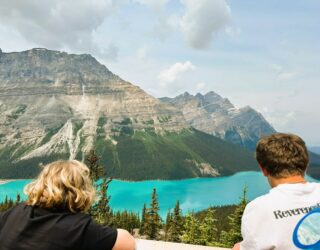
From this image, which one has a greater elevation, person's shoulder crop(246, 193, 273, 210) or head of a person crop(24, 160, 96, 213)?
head of a person crop(24, 160, 96, 213)

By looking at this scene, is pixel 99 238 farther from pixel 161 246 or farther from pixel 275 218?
pixel 161 246

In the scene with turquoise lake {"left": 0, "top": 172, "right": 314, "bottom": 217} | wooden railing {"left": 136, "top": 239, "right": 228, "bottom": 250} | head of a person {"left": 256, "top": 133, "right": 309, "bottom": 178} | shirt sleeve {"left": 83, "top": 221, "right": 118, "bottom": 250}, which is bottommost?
shirt sleeve {"left": 83, "top": 221, "right": 118, "bottom": 250}

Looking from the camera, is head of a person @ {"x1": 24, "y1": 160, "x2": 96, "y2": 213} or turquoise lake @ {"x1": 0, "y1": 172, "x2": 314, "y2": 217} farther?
turquoise lake @ {"x1": 0, "y1": 172, "x2": 314, "y2": 217}

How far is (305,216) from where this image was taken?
3.53 meters

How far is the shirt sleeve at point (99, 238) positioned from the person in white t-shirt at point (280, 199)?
1.25 metres

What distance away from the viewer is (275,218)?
3.51 m

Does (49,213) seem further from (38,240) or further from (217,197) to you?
(217,197)

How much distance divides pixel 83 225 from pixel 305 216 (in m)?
2.06

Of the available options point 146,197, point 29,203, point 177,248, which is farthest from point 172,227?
point 146,197

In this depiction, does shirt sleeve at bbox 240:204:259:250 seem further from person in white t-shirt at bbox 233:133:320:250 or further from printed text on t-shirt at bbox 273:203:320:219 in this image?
printed text on t-shirt at bbox 273:203:320:219

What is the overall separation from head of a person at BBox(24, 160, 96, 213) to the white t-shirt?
1566 mm

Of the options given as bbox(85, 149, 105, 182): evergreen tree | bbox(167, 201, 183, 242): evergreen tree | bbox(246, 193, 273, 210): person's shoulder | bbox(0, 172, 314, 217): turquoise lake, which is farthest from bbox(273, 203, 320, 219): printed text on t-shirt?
bbox(0, 172, 314, 217): turquoise lake

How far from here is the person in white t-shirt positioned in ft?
11.5

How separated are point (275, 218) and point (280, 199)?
→ 186mm
